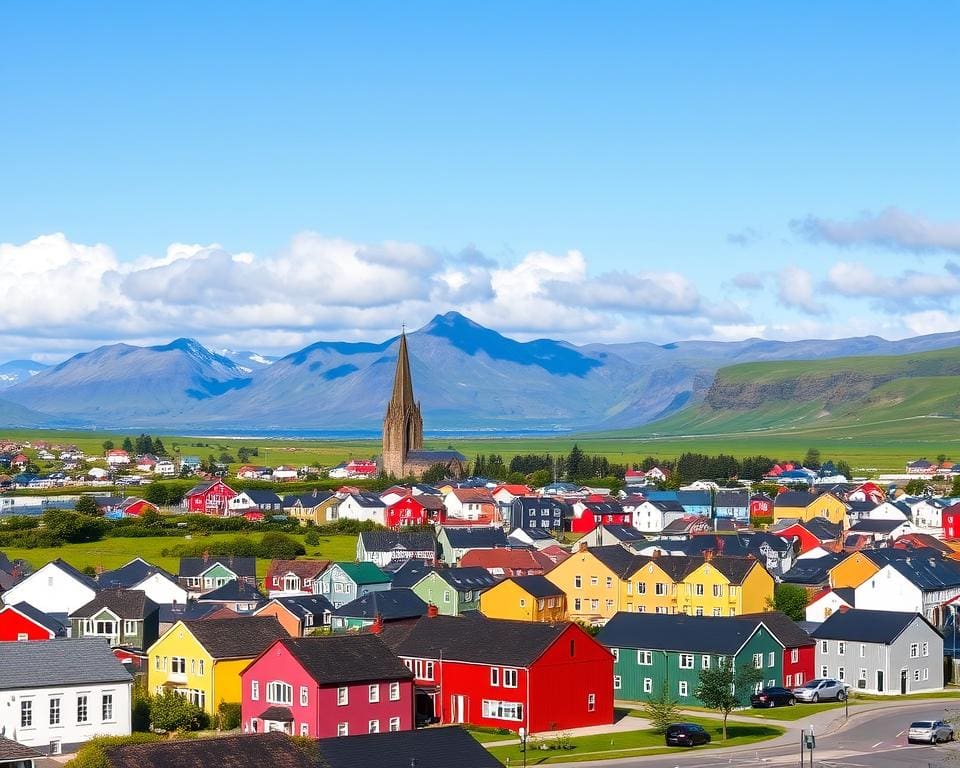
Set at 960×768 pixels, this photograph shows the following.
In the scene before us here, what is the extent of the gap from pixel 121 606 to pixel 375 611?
11.0 m

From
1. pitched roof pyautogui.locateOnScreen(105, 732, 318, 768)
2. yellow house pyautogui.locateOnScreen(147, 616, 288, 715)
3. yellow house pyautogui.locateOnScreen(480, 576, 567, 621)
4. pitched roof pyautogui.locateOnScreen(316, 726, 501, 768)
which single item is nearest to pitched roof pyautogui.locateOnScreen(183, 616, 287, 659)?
yellow house pyautogui.locateOnScreen(147, 616, 288, 715)

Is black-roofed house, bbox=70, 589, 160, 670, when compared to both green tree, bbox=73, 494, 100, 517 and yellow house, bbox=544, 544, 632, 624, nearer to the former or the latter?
yellow house, bbox=544, 544, 632, 624

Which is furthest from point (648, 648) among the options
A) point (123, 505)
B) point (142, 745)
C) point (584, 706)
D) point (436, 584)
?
point (123, 505)

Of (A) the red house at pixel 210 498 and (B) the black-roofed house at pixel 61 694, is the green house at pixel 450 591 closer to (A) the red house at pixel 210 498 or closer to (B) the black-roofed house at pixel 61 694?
(B) the black-roofed house at pixel 61 694

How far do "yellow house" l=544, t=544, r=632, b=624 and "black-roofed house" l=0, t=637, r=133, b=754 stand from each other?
35.1m

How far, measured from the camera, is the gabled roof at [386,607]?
69.2m

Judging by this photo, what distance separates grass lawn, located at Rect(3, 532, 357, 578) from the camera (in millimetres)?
101750

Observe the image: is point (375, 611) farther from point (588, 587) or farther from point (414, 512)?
point (414, 512)

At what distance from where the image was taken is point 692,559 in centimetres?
7844

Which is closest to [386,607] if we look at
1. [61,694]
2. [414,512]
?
A: [61,694]

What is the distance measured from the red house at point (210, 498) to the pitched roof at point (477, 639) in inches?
3573

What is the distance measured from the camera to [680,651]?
2371 inches

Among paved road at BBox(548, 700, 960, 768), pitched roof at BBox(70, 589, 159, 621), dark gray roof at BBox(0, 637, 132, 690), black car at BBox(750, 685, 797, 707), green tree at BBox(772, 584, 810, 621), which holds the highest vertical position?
dark gray roof at BBox(0, 637, 132, 690)

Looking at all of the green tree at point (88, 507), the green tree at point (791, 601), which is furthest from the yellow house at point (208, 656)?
the green tree at point (88, 507)
